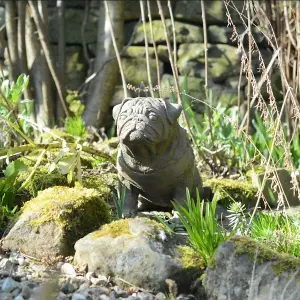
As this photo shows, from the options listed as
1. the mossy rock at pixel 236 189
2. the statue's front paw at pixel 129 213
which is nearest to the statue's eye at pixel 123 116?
the statue's front paw at pixel 129 213

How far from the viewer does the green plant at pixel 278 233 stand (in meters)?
2.75

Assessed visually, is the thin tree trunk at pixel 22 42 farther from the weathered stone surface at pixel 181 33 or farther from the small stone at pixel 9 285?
the small stone at pixel 9 285

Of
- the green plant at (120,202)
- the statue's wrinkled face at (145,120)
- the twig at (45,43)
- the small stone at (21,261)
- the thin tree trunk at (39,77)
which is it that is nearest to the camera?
the small stone at (21,261)

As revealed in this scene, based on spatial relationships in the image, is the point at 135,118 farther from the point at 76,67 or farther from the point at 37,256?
the point at 76,67

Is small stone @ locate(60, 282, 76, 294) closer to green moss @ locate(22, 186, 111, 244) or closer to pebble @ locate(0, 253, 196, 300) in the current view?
pebble @ locate(0, 253, 196, 300)

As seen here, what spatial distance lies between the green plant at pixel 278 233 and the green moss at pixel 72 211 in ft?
2.42

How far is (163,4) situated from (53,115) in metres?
1.60

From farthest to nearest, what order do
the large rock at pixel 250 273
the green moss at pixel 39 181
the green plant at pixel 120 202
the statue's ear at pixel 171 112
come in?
1. the green moss at pixel 39 181
2. the green plant at pixel 120 202
3. the statue's ear at pixel 171 112
4. the large rock at pixel 250 273

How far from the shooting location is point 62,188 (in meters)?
3.19

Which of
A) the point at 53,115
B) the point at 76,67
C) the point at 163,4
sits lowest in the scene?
the point at 53,115

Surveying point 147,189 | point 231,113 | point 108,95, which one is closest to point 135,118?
point 147,189

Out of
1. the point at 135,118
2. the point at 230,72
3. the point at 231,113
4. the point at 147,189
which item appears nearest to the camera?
the point at 135,118

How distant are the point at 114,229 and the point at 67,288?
1.17ft

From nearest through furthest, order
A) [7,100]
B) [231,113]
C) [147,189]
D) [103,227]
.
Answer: [103,227] < [147,189] < [7,100] < [231,113]
